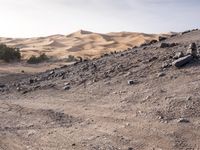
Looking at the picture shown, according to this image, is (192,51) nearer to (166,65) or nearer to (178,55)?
(178,55)

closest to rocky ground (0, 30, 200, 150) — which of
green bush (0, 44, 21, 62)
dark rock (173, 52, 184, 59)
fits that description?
dark rock (173, 52, 184, 59)

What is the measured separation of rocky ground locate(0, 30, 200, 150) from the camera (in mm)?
9773

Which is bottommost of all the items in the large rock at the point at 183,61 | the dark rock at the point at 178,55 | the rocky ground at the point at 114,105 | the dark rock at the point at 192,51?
the rocky ground at the point at 114,105

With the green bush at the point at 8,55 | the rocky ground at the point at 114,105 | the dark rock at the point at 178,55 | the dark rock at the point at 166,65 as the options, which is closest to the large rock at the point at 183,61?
the rocky ground at the point at 114,105

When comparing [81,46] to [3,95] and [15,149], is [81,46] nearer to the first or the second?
[3,95]

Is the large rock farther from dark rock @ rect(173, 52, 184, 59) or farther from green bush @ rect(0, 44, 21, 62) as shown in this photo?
green bush @ rect(0, 44, 21, 62)

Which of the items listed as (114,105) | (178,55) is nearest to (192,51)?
(178,55)

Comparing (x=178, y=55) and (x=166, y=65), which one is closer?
(x=166, y=65)

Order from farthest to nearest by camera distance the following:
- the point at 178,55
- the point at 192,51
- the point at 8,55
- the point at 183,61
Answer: the point at 8,55
the point at 178,55
the point at 192,51
the point at 183,61

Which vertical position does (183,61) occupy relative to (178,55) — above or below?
below

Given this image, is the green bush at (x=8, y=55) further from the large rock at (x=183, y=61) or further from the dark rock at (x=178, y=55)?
the large rock at (x=183, y=61)

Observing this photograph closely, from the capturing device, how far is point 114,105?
1207cm

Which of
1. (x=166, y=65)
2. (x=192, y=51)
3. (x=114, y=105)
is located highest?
(x=192, y=51)

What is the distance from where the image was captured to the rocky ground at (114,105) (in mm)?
9773
